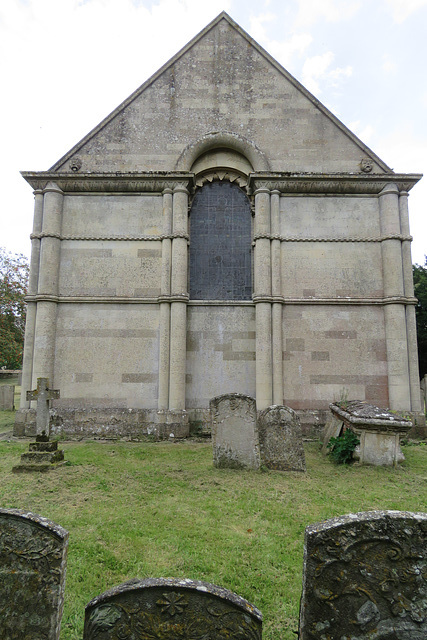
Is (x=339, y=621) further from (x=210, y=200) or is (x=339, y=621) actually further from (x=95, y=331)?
(x=210, y=200)

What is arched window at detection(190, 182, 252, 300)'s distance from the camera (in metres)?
11.2

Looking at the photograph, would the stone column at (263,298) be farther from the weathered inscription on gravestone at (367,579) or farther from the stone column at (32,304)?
the weathered inscription on gravestone at (367,579)

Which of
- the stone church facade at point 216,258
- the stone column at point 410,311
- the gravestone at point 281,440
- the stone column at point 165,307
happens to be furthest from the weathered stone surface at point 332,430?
the stone column at point 165,307

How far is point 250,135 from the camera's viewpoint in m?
11.4

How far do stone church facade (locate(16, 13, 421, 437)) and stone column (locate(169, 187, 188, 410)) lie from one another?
0.14ft

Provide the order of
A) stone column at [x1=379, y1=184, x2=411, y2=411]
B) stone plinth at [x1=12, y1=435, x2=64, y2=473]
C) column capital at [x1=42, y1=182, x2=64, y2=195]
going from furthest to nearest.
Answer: column capital at [x1=42, y1=182, x2=64, y2=195] < stone column at [x1=379, y1=184, x2=411, y2=411] < stone plinth at [x1=12, y1=435, x2=64, y2=473]

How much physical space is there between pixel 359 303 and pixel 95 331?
7.37m

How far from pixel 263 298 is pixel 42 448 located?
635 centimetres

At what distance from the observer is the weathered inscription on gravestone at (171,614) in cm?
182

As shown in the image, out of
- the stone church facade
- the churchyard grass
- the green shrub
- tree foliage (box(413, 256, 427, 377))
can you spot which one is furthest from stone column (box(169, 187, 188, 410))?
tree foliage (box(413, 256, 427, 377))

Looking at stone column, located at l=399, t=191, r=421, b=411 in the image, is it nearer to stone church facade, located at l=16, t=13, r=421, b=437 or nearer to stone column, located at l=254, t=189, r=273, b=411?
stone church facade, located at l=16, t=13, r=421, b=437

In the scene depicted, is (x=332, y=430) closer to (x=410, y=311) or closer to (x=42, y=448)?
(x=410, y=311)

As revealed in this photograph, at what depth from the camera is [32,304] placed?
34.7ft

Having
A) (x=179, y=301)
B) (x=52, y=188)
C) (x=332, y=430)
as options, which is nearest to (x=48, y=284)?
(x=52, y=188)
